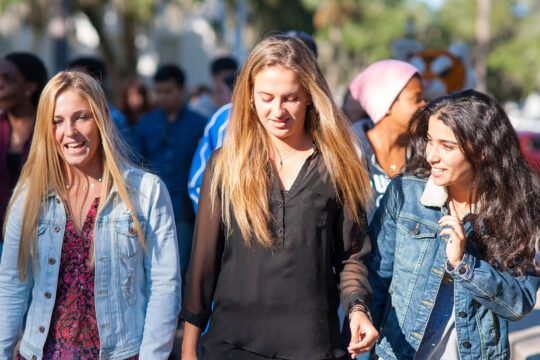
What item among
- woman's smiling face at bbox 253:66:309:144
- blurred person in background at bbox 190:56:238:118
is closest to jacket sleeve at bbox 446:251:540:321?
woman's smiling face at bbox 253:66:309:144

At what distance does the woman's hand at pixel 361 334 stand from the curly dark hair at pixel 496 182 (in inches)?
25.0

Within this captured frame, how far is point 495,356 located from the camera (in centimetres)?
259

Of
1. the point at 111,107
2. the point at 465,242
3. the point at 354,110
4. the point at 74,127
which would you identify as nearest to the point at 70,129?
the point at 74,127

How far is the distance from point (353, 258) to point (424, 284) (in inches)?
12.9

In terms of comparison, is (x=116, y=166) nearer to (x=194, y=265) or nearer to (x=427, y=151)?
(x=194, y=265)

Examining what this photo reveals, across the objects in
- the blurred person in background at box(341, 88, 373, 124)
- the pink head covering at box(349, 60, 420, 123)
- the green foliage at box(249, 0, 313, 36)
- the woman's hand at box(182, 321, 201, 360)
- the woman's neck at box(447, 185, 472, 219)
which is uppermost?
the green foliage at box(249, 0, 313, 36)

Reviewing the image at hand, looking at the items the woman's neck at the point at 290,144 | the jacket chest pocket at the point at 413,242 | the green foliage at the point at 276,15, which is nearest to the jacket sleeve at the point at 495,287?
the jacket chest pocket at the point at 413,242

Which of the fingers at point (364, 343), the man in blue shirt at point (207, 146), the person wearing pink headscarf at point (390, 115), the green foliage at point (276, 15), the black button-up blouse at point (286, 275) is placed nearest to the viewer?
the fingers at point (364, 343)

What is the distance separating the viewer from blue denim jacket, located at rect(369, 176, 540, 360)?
98.0 inches

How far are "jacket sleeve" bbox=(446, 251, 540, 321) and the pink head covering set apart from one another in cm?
144

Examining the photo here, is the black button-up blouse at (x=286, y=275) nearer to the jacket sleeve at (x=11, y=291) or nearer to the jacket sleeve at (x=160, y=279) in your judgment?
the jacket sleeve at (x=160, y=279)

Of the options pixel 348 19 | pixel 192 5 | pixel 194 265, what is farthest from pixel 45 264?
pixel 348 19

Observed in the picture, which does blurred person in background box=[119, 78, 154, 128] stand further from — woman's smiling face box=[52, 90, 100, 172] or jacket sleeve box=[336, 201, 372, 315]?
jacket sleeve box=[336, 201, 372, 315]

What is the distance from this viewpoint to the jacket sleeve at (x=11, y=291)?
259 centimetres
